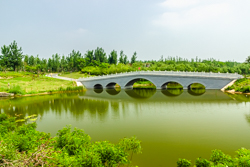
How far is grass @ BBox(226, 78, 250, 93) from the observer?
20062mm


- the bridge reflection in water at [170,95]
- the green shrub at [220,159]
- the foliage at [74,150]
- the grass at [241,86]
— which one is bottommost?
the green shrub at [220,159]

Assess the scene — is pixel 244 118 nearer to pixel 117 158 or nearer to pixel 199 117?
pixel 199 117

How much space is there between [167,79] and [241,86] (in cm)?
999

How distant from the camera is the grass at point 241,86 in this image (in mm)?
20062

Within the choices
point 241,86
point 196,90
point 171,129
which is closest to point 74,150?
point 171,129

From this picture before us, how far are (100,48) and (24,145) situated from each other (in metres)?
54.2

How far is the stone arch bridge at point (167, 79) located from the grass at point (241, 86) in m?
1.01

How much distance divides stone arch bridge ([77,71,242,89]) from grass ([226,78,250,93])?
1014 mm

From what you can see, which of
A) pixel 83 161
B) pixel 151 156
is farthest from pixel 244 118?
pixel 83 161

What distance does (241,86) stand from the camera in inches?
835

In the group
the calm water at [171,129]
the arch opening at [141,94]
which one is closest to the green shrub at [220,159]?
the calm water at [171,129]

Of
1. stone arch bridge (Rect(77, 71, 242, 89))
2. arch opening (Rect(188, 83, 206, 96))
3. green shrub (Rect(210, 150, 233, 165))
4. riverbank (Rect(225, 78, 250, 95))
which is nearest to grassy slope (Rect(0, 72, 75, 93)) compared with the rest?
stone arch bridge (Rect(77, 71, 242, 89))

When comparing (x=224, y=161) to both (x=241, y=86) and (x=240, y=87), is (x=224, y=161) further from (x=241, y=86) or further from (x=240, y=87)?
(x=241, y=86)

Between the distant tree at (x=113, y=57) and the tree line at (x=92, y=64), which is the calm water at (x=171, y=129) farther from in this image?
the distant tree at (x=113, y=57)
